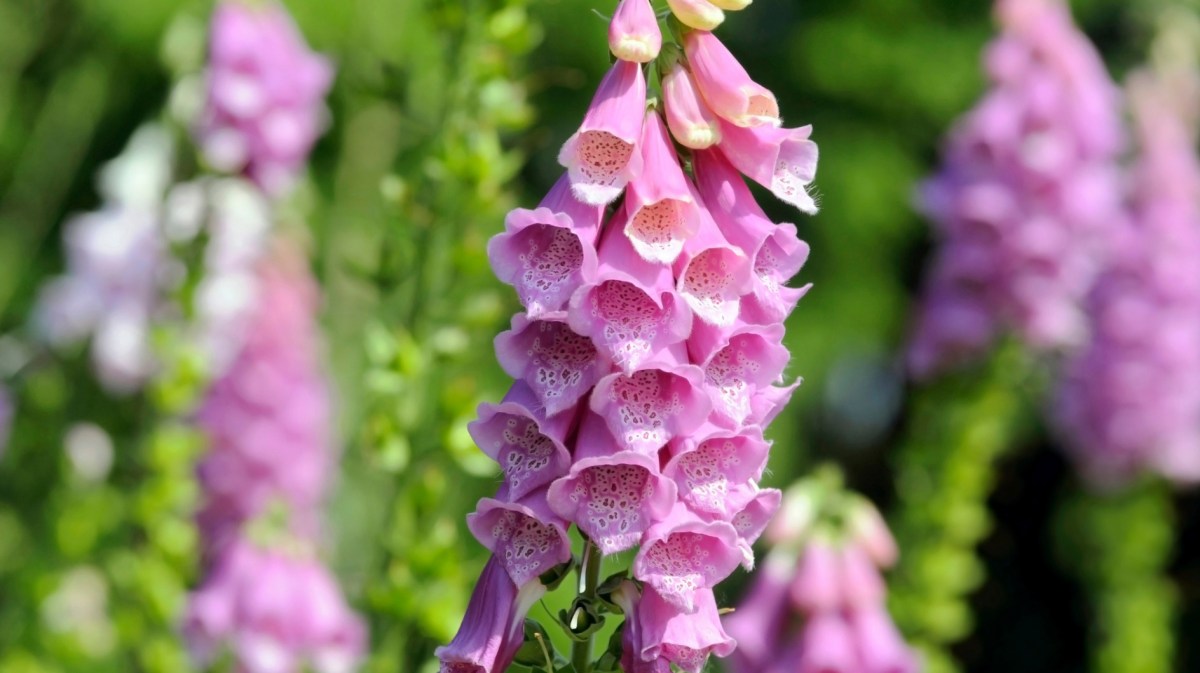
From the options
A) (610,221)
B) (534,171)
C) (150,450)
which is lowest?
(534,171)

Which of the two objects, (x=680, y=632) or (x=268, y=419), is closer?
(x=680, y=632)

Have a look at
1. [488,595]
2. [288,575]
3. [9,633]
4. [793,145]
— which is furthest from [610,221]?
[9,633]

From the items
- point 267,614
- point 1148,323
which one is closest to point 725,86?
point 267,614

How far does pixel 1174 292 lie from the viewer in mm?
4723

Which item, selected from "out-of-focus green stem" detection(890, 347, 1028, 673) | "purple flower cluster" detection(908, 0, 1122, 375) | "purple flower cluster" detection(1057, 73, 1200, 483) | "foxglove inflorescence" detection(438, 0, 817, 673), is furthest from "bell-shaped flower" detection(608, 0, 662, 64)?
"purple flower cluster" detection(1057, 73, 1200, 483)

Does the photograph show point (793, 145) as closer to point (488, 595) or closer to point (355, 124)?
point (488, 595)

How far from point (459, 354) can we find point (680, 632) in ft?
3.10

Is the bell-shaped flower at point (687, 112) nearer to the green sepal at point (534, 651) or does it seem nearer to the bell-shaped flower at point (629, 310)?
the bell-shaped flower at point (629, 310)

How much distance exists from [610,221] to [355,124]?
3.72 metres

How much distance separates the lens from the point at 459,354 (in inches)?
84.8

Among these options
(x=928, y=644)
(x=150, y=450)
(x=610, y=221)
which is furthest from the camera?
(x=928, y=644)

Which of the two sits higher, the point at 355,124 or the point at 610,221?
the point at 610,221

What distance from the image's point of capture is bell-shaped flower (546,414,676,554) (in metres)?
1.24

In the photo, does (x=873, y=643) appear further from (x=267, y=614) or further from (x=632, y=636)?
(x=632, y=636)
